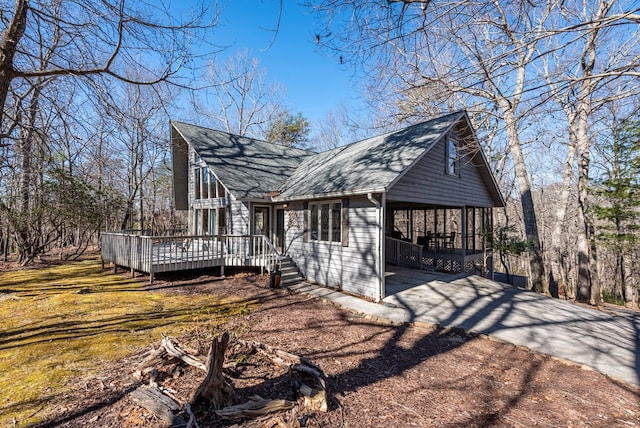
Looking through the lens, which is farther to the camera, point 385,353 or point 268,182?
point 268,182

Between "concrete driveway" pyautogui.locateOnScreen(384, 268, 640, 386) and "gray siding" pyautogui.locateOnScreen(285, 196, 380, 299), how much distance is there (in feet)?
3.08

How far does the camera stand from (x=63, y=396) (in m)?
3.24

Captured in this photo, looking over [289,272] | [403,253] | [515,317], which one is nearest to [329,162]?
[289,272]

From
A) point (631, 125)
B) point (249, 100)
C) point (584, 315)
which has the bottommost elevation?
point (584, 315)

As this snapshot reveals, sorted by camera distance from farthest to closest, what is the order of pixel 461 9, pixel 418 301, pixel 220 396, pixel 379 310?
pixel 418 301
pixel 379 310
pixel 461 9
pixel 220 396

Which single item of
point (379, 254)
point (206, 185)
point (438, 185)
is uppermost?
point (206, 185)

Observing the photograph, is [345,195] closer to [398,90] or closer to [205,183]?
[398,90]

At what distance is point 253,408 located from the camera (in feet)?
9.23

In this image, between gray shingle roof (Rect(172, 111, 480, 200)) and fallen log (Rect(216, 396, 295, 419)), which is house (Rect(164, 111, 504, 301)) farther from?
fallen log (Rect(216, 396, 295, 419))

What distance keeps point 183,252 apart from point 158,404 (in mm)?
8441

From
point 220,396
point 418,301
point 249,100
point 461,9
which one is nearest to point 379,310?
point 418,301

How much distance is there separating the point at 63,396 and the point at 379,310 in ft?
18.9

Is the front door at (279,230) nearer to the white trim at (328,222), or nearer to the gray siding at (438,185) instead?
the white trim at (328,222)

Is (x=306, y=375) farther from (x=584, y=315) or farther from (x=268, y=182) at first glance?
(x=268, y=182)
